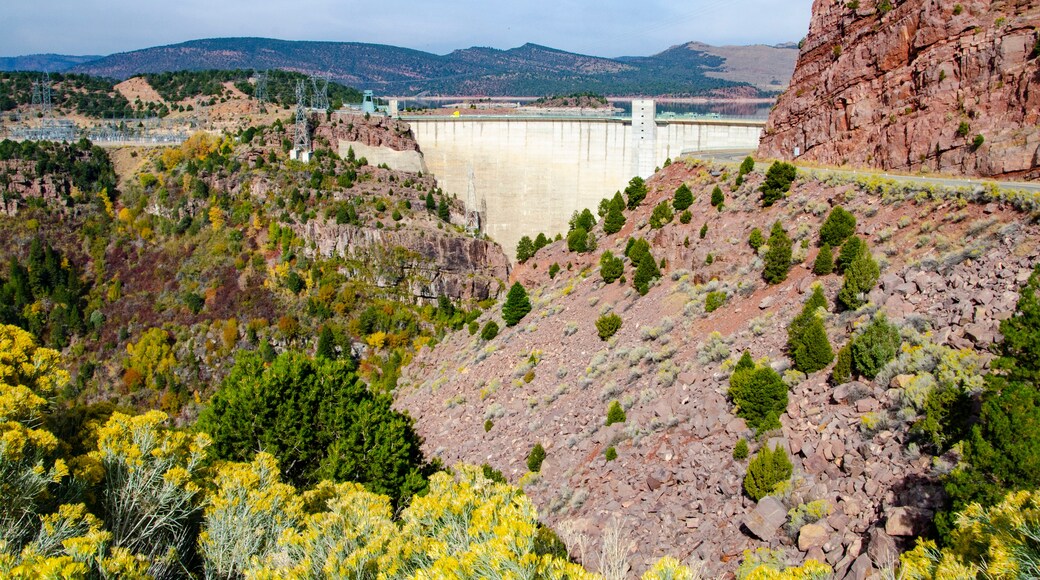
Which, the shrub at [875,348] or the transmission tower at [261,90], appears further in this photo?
the transmission tower at [261,90]

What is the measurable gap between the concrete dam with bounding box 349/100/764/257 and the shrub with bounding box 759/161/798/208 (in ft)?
72.4

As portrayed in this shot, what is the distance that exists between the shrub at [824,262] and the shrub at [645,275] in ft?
25.5

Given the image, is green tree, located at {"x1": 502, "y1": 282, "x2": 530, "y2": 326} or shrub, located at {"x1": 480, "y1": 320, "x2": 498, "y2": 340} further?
shrub, located at {"x1": 480, "y1": 320, "x2": 498, "y2": 340}

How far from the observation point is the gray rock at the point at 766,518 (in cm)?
1448

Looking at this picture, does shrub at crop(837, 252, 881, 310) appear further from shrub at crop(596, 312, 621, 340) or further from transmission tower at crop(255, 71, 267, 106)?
transmission tower at crop(255, 71, 267, 106)

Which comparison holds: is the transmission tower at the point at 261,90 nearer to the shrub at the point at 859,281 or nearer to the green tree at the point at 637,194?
the green tree at the point at 637,194

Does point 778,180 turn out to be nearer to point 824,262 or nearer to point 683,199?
point 683,199

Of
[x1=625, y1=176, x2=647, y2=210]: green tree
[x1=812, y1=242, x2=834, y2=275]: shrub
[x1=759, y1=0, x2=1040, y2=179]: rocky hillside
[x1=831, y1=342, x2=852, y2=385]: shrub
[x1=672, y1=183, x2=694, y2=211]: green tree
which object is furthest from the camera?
[x1=625, y1=176, x2=647, y2=210]: green tree

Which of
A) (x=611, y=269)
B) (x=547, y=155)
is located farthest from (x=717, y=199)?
(x=547, y=155)

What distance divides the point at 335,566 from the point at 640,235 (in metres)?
25.6

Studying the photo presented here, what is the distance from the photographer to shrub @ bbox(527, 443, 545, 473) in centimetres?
2231

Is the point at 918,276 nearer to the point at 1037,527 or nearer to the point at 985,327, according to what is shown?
the point at 985,327

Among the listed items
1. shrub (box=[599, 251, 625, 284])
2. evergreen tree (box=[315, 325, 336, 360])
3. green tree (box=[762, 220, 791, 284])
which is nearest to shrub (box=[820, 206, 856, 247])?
green tree (box=[762, 220, 791, 284])

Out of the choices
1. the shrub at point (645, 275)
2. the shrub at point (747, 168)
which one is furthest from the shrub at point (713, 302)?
the shrub at point (747, 168)
